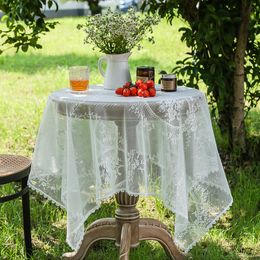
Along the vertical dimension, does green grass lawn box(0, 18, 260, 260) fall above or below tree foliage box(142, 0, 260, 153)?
below

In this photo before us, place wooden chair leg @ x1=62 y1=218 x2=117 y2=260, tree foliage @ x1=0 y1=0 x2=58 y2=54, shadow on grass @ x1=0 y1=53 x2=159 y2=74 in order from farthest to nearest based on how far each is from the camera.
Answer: shadow on grass @ x1=0 y1=53 x2=159 y2=74 < tree foliage @ x1=0 y1=0 x2=58 y2=54 < wooden chair leg @ x1=62 y1=218 x2=117 y2=260

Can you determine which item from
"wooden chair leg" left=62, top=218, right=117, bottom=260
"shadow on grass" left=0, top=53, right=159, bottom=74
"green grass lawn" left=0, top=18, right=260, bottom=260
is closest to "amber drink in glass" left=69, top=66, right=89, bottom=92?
"wooden chair leg" left=62, top=218, right=117, bottom=260

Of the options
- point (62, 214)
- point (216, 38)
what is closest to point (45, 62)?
point (216, 38)

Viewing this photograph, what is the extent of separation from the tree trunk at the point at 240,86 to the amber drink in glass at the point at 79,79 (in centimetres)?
177

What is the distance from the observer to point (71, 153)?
10.5 ft

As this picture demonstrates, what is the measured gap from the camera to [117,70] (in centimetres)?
351

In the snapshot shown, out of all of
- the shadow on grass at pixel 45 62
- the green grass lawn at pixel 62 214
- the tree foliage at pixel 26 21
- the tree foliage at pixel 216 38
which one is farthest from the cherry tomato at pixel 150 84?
the shadow on grass at pixel 45 62

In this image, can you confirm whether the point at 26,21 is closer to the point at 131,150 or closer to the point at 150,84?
the point at 150,84

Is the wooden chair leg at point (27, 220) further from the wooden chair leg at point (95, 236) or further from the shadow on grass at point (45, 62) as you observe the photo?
the shadow on grass at point (45, 62)

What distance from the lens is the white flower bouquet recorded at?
3.41 m

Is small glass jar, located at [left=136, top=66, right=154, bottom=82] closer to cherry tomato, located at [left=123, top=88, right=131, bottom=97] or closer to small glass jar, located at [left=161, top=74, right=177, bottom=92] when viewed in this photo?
small glass jar, located at [left=161, top=74, right=177, bottom=92]

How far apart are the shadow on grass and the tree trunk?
4.33 meters

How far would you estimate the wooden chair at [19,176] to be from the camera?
3.32 metres

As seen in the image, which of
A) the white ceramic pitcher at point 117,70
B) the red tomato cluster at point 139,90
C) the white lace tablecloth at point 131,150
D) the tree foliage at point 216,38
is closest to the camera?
the white lace tablecloth at point 131,150
